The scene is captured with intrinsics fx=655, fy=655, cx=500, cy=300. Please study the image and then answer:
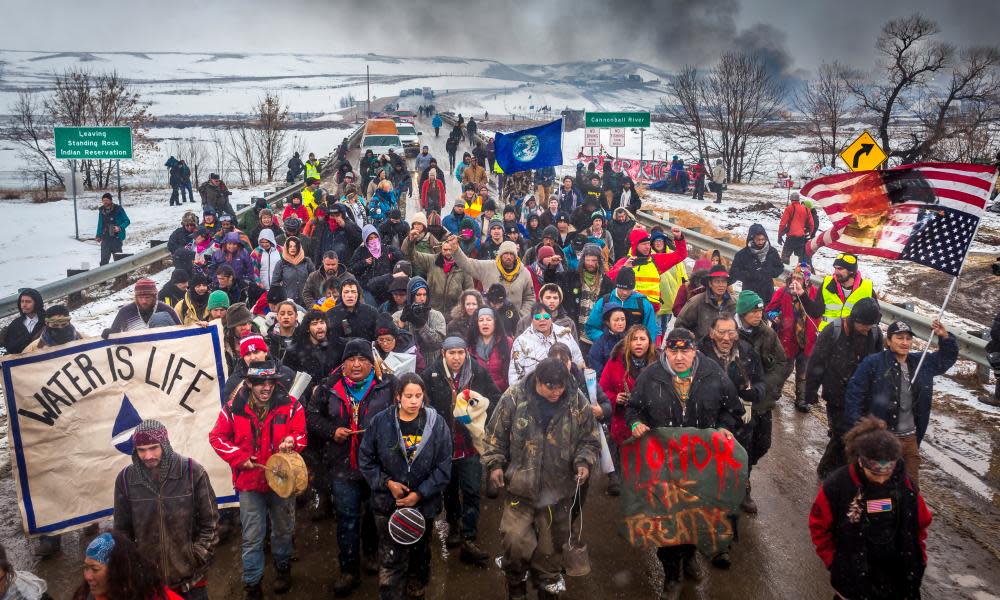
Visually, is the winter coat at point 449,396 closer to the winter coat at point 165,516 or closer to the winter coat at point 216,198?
the winter coat at point 165,516

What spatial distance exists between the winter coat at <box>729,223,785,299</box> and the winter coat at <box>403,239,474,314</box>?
3.73 meters

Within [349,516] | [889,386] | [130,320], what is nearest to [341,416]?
[349,516]

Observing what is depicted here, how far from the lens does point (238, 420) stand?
479 cm

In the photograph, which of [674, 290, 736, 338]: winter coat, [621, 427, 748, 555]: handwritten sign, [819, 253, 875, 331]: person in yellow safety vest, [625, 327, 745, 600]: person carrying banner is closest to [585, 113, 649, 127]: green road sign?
[819, 253, 875, 331]: person in yellow safety vest

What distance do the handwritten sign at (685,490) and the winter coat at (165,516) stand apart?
297 cm

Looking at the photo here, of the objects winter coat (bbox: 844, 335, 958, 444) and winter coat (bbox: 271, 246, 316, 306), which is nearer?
winter coat (bbox: 844, 335, 958, 444)

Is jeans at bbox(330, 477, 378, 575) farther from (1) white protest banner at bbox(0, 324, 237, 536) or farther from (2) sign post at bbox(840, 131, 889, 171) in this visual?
(2) sign post at bbox(840, 131, 889, 171)

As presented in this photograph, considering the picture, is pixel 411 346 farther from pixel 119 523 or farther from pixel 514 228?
pixel 514 228

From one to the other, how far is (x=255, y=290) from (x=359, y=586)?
17.6 feet

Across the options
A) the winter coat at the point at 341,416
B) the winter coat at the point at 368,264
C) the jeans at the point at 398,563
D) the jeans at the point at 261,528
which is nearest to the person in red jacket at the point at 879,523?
the jeans at the point at 398,563

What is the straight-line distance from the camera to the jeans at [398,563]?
4559mm

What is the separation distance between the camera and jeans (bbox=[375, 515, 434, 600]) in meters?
4.56

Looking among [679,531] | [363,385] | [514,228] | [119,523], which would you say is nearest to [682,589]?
[679,531]

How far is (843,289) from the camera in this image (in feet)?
→ 25.3
